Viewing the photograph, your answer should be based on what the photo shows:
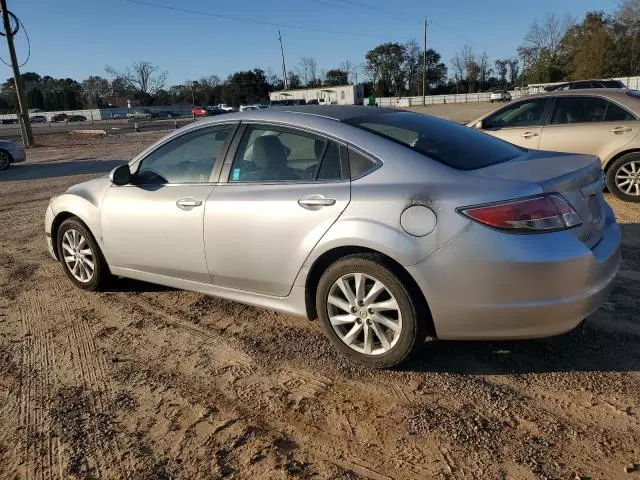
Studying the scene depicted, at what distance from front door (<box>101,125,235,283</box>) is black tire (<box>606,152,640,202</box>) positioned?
18.1ft

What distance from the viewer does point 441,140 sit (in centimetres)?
346

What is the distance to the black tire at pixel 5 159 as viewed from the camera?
1580cm

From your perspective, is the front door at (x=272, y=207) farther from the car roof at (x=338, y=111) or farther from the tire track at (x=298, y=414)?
the tire track at (x=298, y=414)

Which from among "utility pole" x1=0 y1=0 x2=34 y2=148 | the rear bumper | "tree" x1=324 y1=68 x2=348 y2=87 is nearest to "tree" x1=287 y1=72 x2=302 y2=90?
"tree" x1=324 y1=68 x2=348 y2=87

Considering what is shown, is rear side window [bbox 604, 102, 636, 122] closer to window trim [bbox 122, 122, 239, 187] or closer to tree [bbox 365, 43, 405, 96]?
window trim [bbox 122, 122, 239, 187]

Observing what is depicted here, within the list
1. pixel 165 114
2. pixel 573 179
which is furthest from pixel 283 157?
pixel 165 114

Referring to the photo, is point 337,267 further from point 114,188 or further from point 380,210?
point 114,188

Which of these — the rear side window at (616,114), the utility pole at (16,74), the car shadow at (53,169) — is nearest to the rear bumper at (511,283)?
the rear side window at (616,114)

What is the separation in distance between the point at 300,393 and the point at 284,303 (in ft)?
2.19

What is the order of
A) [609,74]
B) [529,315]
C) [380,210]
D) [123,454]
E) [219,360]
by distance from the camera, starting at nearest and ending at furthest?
[123,454] → [529,315] → [380,210] → [219,360] → [609,74]

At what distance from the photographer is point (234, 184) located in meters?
3.66

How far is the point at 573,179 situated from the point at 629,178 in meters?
4.72

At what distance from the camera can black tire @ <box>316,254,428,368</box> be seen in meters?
2.93

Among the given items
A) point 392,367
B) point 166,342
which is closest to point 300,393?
point 392,367
